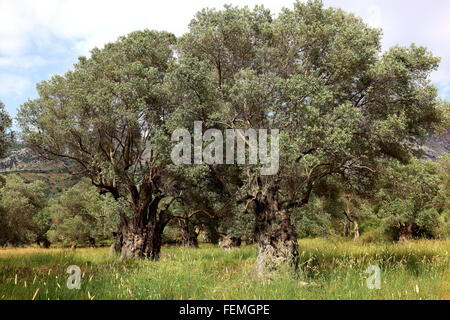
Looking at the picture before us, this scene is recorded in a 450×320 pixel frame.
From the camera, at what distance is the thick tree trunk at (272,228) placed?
1559cm

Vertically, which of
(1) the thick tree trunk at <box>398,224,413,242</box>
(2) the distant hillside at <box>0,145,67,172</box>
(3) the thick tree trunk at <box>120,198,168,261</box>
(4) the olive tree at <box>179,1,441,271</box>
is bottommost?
(1) the thick tree trunk at <box>398,224,413,242</box>

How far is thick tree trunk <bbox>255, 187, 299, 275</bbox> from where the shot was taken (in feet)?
51.2

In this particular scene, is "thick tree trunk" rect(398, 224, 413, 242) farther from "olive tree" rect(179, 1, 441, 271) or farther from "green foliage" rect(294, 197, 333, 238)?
"olive tree" rect(179, 1, 441, 271)

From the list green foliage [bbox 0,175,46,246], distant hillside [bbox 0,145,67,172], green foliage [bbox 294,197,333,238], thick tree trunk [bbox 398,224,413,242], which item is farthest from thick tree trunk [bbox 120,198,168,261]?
green foliage [bbox 0,175,46,246]

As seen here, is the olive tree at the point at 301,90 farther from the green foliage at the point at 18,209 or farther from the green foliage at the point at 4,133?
the green foliage at the point at 18,209

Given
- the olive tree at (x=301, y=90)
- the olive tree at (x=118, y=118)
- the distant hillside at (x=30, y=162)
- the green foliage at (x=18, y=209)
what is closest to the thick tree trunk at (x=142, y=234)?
the olive tree at (x=118, y=118)

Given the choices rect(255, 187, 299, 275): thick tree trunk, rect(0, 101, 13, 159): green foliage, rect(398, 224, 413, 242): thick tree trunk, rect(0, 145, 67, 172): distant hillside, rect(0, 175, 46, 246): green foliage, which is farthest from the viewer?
rect(0, 175, 46, 246): green foliage

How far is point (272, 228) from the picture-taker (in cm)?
1611

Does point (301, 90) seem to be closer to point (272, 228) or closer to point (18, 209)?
point (272, 228)

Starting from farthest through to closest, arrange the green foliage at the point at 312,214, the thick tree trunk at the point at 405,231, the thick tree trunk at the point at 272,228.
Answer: the thick tree trunk at the point at 405,231, the green foliage at the point at 312,214, the thick tree trunk at the point at 272,228
